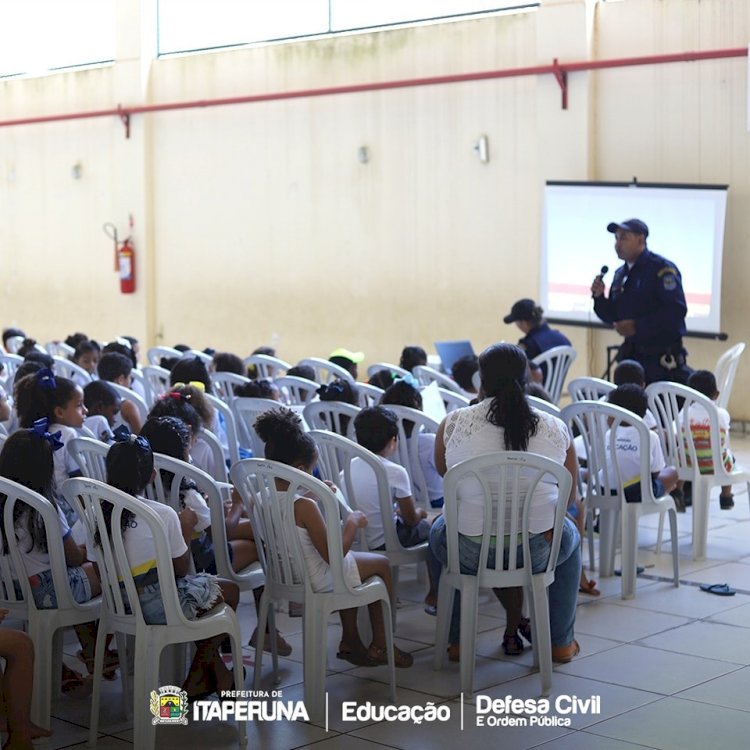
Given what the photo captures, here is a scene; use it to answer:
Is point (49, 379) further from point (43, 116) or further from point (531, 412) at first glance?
point (43, 116)

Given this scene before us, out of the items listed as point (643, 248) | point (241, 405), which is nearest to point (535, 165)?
point (643, 248)

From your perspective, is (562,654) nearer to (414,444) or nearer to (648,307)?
(414,444)

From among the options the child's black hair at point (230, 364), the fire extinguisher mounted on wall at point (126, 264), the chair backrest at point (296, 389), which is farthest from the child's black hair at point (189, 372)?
the fire extinguisher mounted on wall at point (126, 264)

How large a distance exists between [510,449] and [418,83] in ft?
24.8

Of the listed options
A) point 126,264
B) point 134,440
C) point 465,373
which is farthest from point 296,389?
point 126,264

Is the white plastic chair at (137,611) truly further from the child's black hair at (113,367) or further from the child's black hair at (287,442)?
the child's black hair at (113,367)

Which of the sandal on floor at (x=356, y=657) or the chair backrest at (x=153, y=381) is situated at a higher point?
the chair backrest at (x=153, y=381)

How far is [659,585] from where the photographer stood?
5117 millimetres

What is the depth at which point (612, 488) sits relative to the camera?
5.14 m

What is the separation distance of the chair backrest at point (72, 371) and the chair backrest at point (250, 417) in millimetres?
1465

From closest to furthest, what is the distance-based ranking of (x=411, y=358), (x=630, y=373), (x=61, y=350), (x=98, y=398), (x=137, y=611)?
1. (x=137, y=611)
2. (x=98, y=398)
3. (x=630, y=373)
4. (x=411, y=358)
5. (x=61, y=350)

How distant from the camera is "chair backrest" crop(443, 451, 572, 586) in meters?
3.82

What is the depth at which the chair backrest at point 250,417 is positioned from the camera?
553 centimetres

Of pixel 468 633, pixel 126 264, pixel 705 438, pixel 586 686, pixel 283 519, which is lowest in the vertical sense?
pixel 586 686
